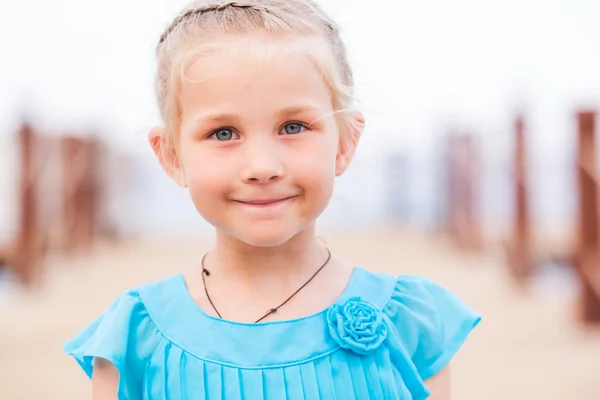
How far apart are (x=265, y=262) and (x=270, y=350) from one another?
0.23 metres

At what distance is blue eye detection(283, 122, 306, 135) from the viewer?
1.50 meters

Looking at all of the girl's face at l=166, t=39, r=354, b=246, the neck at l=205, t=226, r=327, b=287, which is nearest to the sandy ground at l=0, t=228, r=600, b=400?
the neck at l=205, t=226, r=327, b=287

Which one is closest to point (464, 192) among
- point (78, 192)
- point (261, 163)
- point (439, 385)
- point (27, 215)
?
point (78, 192)

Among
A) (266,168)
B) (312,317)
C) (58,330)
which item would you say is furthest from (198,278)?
(58,330)

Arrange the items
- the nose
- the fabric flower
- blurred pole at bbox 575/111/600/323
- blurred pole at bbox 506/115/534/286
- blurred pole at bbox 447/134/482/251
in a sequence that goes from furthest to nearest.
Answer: blurred pole at bbox 447/134/482/251
blurred pole at bbox 506/115/534/286
blurred pole at bbox 575/111/600/323
the fabric flower
the nose

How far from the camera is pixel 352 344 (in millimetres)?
1523

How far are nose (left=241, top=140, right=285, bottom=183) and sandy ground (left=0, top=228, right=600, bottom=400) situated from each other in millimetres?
2776

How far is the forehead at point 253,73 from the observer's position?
145 centimetres

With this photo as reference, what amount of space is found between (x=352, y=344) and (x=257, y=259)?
1.00 feet

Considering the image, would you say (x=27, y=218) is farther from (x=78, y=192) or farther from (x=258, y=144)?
(x=258, y=144)

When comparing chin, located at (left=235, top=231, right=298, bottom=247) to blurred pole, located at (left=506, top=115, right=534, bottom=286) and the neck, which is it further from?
blurred pole, located at (left=506, top=115, right=534, bottom=286)

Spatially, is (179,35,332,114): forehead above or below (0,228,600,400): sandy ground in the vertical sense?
above

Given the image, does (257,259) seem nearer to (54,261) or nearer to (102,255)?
(54,261)

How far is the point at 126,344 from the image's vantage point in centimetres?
154
